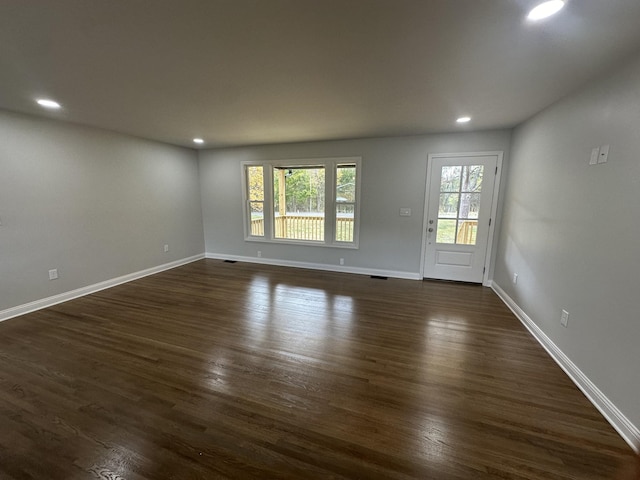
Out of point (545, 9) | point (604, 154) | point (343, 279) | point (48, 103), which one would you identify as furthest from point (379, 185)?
point (48, 103)

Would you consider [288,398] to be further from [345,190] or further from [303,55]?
[345,190]

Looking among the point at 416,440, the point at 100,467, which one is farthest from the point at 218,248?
the point at 416,440

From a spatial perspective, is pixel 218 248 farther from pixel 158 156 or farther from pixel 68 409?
pixel 68 409

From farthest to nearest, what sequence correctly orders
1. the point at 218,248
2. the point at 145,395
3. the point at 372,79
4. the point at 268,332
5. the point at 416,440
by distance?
the point at 218,248, the point at 268,332, the point at 372,79, the point at 145,395, the point at 416,440

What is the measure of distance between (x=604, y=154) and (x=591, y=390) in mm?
1715

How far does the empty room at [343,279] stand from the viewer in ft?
4.70

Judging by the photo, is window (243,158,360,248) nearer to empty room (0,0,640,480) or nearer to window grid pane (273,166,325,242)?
empty room (0,0,640,480)

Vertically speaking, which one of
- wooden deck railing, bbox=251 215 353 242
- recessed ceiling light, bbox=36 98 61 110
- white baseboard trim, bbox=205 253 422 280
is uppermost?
recessed ceiling light, bbox=36 98 61 110

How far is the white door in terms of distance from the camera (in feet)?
13.0

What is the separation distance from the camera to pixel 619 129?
1.80m

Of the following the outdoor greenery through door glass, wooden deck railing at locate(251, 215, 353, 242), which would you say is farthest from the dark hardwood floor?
wooden deck railing at locate(251, 215, 353, 242)

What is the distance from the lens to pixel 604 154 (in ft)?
6.29

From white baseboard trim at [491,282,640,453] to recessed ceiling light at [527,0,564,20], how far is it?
2344mm

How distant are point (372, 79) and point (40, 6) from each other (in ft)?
6.66
